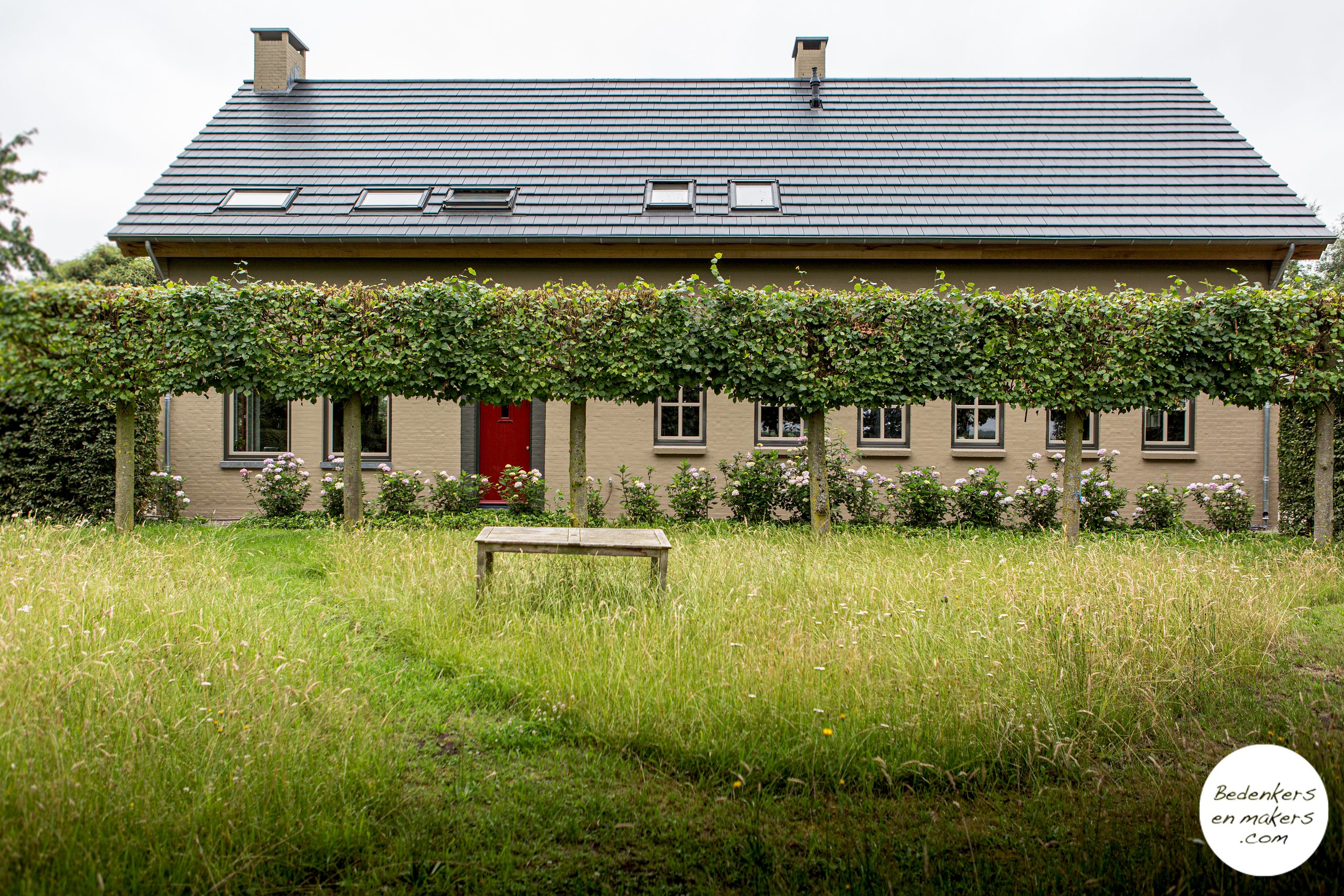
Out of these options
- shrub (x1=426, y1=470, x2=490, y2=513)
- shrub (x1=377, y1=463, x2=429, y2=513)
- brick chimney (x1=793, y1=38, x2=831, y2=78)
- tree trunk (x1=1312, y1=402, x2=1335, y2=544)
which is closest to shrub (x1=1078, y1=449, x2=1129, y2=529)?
tree trunk (x1=1312, y1=402, x2=1335, y2=544)

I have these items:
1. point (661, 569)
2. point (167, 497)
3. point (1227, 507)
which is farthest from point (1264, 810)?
point (167, 497)

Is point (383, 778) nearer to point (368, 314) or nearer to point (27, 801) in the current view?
point (27, 801)

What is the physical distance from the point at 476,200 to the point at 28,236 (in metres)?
7.57

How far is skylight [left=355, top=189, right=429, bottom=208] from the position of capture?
12.3 metres

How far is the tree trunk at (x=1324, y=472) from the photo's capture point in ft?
28.7

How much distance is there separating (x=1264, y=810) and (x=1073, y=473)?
7.13 meters

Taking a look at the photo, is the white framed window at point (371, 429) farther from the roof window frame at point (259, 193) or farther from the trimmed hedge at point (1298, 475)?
the trimmed hedge at point (1298, 475)

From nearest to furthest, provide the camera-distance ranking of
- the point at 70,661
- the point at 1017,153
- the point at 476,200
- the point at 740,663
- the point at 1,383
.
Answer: the point at 70,661 → the point at 740,663 → the point at 1,383 → the point at 476,200 → the point at 1017,153

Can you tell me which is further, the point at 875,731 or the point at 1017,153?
the point at 1017,153

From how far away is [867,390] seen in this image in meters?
9.14

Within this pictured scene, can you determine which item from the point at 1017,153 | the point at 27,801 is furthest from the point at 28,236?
the point at 1017,153

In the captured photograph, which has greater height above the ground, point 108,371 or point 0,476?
point 108,371

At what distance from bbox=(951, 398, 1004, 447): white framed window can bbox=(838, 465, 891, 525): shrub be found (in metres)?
2.15

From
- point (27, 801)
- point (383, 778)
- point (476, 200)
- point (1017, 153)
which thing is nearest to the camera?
point (27, 801)
